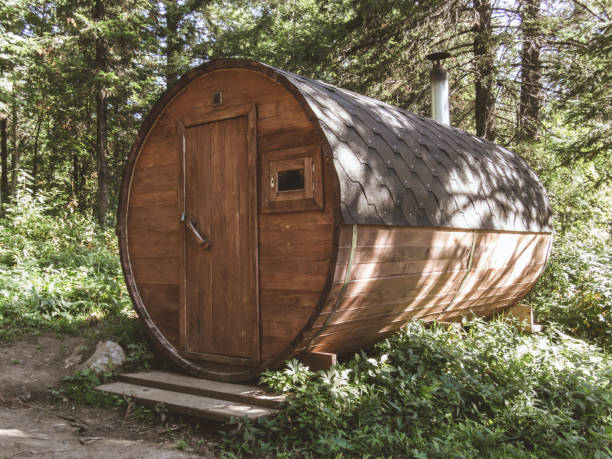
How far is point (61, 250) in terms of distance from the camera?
9.41 m

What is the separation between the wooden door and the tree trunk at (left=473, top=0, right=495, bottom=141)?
7121 millimetres

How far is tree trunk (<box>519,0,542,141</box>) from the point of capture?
9.79 metres

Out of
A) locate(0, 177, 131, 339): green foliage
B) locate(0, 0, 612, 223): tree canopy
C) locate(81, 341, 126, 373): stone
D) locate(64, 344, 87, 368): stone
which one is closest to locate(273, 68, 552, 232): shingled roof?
locate(0, 0, 612, 223): tree canopy

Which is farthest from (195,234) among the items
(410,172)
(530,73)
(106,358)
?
(530,73)

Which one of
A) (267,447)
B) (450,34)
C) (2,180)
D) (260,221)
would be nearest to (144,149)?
(260,221)

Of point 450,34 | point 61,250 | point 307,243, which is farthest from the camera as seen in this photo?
point 450,34

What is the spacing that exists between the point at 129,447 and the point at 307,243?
2.02 m

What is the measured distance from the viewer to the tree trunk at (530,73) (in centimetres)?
979

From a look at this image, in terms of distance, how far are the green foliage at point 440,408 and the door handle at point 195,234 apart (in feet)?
4.65

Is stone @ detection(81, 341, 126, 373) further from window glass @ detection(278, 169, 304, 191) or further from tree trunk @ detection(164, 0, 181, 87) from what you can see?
tree trunk @ detection(164, 0, 181, 87)

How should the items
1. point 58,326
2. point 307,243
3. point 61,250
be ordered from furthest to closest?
1. point 61,250
2. point 58,326
3. point 307,243

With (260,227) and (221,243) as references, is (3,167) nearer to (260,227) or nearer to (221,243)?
(221,243)

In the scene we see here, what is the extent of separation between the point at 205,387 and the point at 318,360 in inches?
40.8

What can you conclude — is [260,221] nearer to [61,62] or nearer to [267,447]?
[267,447]
